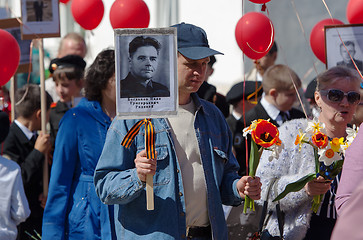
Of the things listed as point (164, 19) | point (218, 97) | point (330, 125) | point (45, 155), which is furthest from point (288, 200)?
point (164, 19)

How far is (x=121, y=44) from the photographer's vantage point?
3.22 m

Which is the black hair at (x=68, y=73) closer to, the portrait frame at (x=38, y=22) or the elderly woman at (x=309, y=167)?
→ the portrait frame at (x=38, y=22)

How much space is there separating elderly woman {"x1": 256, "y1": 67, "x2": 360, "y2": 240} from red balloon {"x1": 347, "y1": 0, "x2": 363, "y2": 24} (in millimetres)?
894

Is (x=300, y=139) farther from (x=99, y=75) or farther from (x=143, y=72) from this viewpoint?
(x=99, y=75)

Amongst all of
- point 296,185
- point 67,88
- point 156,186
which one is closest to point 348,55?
point 296,185

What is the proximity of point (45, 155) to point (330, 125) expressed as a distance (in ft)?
8.04

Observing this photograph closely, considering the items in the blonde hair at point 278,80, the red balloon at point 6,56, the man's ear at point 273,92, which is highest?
the red balloon at point 6,56

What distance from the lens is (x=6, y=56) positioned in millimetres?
5141

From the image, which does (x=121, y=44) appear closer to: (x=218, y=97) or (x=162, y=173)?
(x=162, y=173)

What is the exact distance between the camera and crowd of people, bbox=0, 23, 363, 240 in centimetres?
325

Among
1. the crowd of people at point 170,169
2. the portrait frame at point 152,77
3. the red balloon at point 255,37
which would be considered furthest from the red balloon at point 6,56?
the portrait frame at point 152,77

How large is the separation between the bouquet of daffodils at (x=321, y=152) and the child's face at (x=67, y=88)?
2.83m

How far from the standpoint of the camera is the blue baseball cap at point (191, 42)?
11.1 ft

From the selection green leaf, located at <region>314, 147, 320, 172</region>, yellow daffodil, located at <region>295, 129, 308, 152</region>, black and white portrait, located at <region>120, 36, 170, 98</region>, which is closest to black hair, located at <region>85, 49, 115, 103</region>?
black and white portrait, located at <region>120, 36, 170, 98</region>
